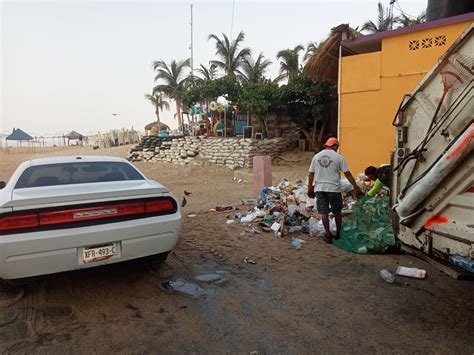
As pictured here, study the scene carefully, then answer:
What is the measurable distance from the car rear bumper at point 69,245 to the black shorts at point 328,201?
2749 mm

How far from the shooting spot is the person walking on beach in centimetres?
521

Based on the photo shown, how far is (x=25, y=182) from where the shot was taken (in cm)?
379

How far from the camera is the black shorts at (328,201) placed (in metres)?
5.27

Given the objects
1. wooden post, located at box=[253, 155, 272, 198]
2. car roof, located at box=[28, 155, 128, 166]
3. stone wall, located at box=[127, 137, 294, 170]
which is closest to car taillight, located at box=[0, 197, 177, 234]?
car roof, located at box=[28, 155, 128, 166]

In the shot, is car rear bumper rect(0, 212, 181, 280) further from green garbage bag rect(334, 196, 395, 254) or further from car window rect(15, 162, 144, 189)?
green garbage bag rect(334, 196, 395, 254)

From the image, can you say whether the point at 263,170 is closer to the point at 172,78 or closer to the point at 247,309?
the point at 247,309

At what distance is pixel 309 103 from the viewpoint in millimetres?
16672

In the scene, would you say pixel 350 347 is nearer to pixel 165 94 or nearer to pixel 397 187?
pixel 397 187

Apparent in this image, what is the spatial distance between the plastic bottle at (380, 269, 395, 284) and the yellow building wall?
5.38 meters

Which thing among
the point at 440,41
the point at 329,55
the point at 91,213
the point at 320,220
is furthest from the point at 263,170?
the point at 91,213

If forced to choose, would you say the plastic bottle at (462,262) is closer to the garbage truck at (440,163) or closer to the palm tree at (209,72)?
the garbage truck at (440,163)

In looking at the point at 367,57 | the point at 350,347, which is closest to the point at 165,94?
the point at 367,57

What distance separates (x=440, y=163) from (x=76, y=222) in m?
3.06

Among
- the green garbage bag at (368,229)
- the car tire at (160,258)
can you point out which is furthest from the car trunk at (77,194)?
the green garbage bag at (368,229)
